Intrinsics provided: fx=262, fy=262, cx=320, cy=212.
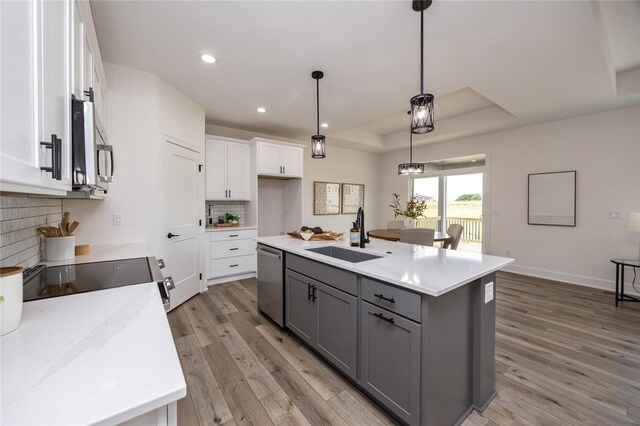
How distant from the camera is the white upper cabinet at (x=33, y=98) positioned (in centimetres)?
60

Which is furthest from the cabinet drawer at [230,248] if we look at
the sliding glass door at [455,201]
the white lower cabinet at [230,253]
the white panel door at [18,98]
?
the sliding glass door at [455,201]

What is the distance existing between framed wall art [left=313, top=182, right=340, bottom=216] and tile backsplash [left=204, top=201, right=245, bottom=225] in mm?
1668

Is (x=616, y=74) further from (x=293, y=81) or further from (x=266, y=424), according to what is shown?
(x=266, y=424)

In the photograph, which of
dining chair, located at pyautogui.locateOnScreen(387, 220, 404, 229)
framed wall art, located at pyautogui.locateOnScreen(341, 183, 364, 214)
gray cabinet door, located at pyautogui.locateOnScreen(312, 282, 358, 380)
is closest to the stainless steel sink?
gray cabinet door, located at pyautogui.locateOnScreen(312, 282, 358, 380)

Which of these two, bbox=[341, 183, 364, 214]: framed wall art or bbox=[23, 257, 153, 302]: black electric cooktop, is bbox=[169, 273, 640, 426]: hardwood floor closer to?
bbox=[23, 257, 153, 302]: black electric cooktop

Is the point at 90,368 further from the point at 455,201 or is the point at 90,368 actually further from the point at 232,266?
the point at 455,201

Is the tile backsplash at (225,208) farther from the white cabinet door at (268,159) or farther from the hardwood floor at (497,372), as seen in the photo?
the hardwood floor at (497,372)

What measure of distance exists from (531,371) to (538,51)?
9.06ft

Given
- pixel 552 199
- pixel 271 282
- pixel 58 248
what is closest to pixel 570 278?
pixel 552 199

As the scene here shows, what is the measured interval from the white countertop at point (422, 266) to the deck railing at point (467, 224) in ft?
13.5

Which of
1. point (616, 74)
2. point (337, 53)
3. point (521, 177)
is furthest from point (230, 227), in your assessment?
point (616, 74)

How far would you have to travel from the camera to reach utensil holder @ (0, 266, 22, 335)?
31.4 inches

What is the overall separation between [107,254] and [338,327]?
198 cm

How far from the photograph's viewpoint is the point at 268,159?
4.61m
